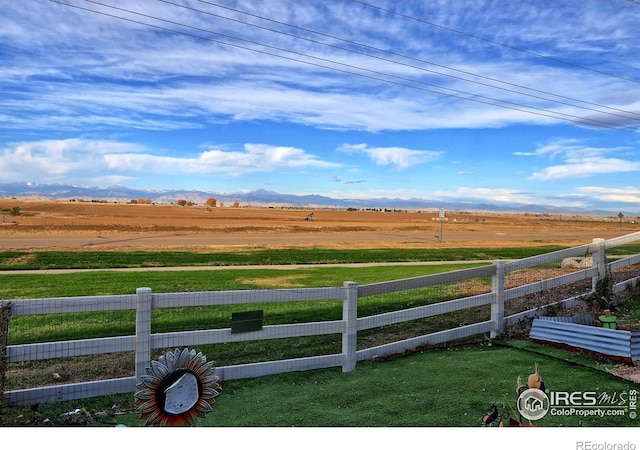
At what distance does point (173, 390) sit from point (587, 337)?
551 centimetres

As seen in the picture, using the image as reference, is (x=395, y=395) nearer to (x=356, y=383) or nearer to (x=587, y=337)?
(x=356, y=383)

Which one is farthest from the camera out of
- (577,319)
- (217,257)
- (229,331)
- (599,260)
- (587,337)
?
(217,257)

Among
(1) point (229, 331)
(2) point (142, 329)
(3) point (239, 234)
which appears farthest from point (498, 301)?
(3) point (239, 234)

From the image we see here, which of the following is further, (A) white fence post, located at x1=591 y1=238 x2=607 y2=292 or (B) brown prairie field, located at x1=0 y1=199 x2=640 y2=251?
(B) brown prairie field, located at x1=0 y1=199 x2=640 y2=251

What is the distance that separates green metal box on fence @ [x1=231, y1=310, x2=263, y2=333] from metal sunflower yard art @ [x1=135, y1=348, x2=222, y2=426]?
1.98 m

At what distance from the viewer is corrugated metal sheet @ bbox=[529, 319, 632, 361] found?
6086mm

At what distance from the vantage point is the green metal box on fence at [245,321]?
545 centimetres

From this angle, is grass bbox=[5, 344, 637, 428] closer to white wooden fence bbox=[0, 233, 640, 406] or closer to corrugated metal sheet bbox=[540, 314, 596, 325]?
white wooden fence bbox=[0, 233, 640, 406]

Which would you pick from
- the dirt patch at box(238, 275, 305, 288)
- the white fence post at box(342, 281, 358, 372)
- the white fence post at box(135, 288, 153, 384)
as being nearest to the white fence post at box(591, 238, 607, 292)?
the white fence post at box(342, 281, 358, 372)

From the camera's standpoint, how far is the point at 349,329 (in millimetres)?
6117

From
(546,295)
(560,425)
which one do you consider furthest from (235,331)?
(546,295)

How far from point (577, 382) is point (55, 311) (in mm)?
5596

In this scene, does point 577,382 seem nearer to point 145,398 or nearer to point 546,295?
point 145,398

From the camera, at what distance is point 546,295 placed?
10625 mm
